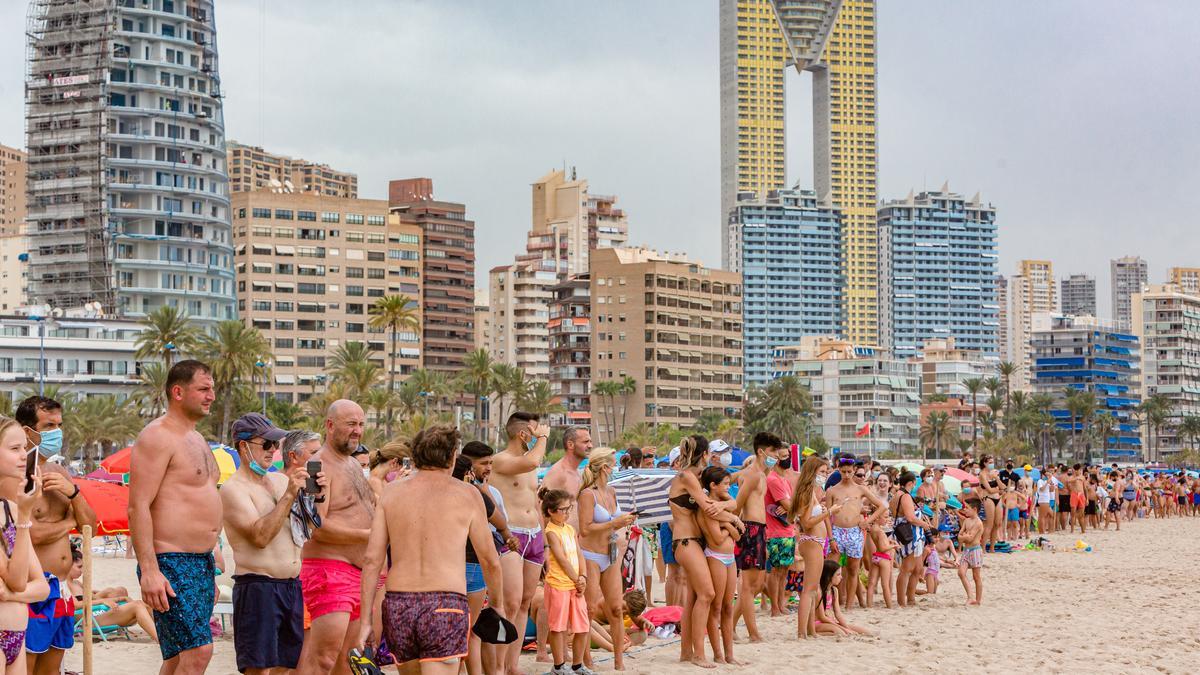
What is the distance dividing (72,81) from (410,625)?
9832cm

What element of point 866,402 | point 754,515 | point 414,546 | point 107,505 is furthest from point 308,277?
point 414,546

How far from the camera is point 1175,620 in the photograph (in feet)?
49.2

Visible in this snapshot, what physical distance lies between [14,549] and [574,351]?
122559 millimetres

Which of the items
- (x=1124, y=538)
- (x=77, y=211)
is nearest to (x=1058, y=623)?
(x=1124, y=538)

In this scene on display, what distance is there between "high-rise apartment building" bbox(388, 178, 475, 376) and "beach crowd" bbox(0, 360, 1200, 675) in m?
121

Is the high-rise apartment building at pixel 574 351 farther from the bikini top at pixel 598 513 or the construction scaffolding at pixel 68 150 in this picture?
the bikini top at pixel 598 513

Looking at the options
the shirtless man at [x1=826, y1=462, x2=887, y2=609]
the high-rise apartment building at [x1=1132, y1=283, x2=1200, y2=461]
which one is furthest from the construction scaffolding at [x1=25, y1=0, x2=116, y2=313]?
the high-rise apartment building at [x1=1132, y1=283, x2=1200, y2=461]

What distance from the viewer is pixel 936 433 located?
138375 millimetres

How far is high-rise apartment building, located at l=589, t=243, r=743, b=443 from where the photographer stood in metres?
123

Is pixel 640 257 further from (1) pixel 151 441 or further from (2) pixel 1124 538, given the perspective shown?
(1) pixel 151 441

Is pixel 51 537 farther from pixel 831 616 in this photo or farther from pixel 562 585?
pixel 831 616

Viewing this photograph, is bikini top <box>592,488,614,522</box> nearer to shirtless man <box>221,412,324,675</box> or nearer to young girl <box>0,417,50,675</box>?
shirtless man <box>221,412,324,675</box>

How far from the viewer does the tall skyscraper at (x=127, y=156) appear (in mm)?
95062

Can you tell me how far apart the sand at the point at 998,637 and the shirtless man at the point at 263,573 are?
372cm
